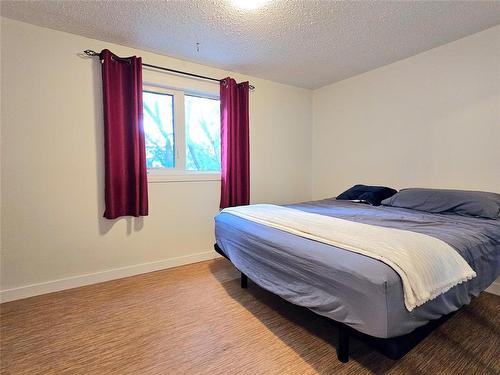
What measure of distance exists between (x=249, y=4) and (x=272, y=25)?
Result: 13.2 inches

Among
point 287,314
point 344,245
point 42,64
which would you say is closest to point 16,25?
point 42,64

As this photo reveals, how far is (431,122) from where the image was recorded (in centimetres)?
271

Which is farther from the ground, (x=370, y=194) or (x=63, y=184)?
(x=63, y=184)

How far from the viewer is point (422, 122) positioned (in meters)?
2.78

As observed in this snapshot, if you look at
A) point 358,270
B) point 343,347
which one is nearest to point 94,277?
point 343,347

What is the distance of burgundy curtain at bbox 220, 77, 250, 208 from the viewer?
3109 mm

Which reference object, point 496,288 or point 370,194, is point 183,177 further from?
point 496,288

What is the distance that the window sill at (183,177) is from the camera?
111 inches

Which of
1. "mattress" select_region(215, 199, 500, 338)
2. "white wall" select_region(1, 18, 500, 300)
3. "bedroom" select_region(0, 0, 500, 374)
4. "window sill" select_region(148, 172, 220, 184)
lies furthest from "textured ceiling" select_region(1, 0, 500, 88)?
"mattress" select_region(215, 199, 500, 338)

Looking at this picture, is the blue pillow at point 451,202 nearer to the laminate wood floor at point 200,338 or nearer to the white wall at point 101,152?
the white wall at point 101,152

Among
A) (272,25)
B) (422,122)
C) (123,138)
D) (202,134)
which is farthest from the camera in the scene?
(202,134)

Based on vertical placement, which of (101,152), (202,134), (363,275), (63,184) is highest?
(202,134)

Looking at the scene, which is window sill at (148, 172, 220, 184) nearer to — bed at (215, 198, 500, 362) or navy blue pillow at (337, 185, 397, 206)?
bed at (215, 198, 500, 362)

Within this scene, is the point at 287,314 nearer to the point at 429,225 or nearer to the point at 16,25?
the point at 429,225
